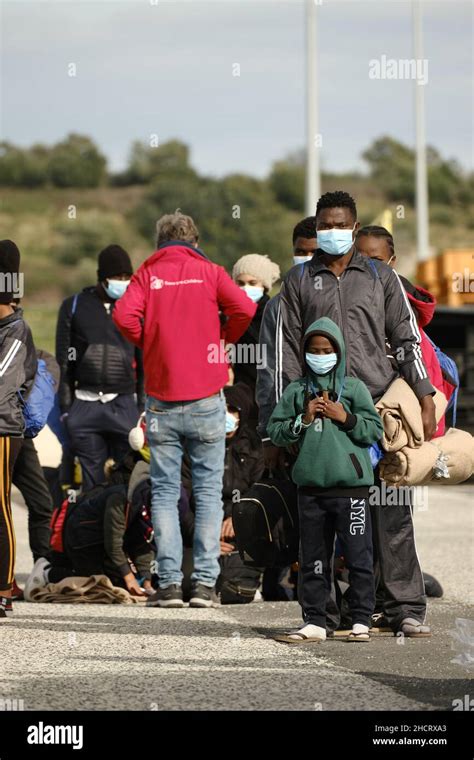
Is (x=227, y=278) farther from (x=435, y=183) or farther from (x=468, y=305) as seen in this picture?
(x=435, y=183)

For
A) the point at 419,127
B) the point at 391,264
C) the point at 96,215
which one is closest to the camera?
the point at 391,264

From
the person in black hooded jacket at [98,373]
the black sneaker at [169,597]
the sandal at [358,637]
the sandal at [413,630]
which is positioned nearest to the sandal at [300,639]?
the sandal at [358,637]

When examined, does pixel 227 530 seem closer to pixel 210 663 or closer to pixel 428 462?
pixel 428 462

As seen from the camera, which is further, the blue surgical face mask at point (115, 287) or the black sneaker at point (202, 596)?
the blue surgical face mask at point (115, 287)

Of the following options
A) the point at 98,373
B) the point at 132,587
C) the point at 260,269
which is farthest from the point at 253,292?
the point at 132,587

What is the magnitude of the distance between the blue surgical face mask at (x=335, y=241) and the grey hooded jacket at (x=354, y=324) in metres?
0.09

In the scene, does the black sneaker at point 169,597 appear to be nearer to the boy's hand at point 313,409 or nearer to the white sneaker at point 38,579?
the white sneaker at point 38,579

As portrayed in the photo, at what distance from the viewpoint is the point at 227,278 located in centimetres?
1006

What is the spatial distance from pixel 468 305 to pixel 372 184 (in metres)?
81.1

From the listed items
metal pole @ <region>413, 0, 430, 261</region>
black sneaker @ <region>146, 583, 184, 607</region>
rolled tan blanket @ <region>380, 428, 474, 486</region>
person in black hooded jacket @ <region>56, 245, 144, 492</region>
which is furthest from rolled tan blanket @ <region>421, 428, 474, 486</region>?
metal pole @ <region>413, 0, 430, 261</region>

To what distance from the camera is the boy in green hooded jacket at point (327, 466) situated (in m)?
8.05

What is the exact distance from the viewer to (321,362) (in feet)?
26.4
